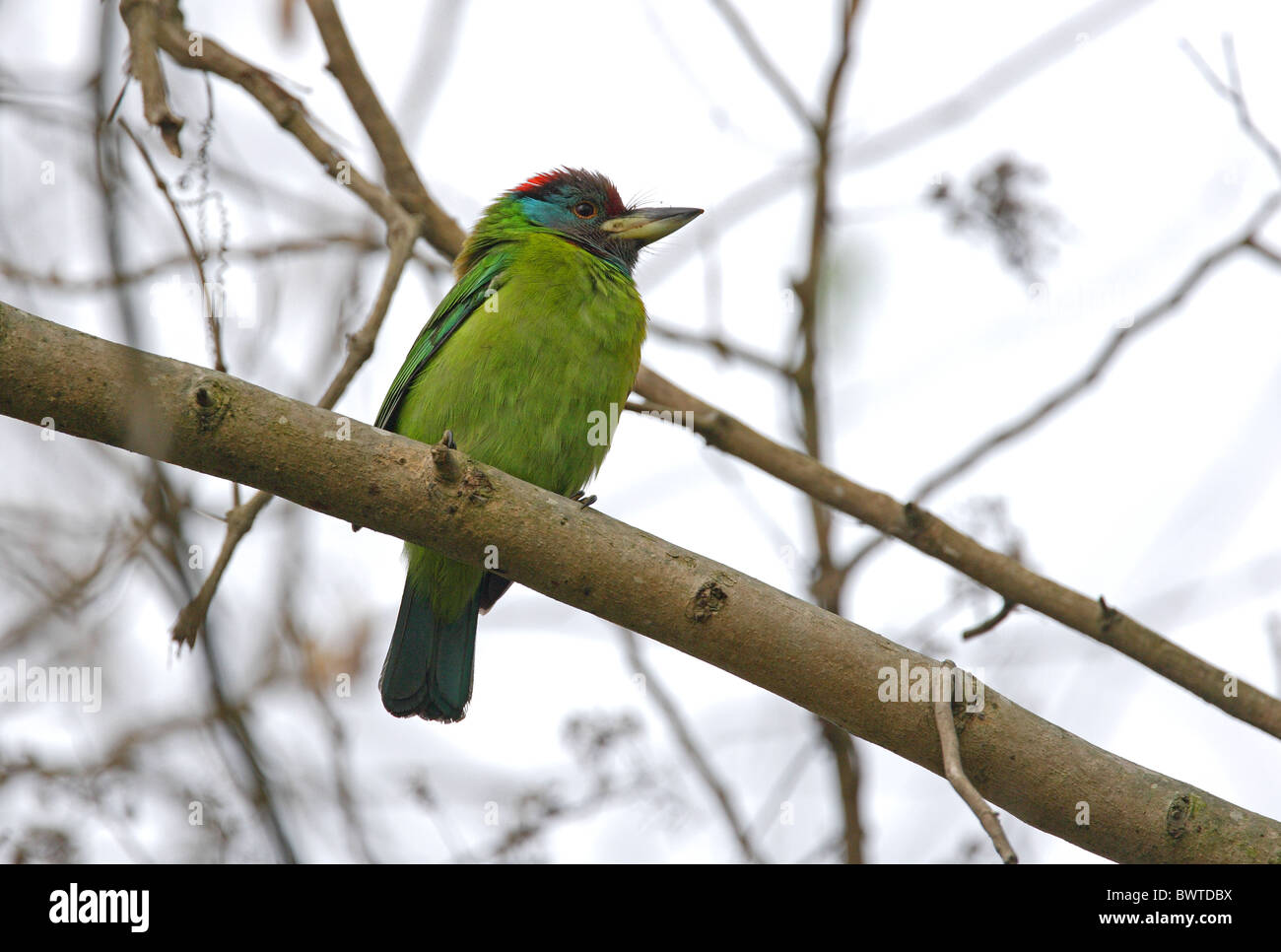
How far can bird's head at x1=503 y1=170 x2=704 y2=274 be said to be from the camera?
4734 mm

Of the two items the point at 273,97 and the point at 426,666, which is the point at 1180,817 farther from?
the point at 273,97

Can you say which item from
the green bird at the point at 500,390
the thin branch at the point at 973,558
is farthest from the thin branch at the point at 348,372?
the thin branch at the point at 973,558

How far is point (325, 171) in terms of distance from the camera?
3.68 metres

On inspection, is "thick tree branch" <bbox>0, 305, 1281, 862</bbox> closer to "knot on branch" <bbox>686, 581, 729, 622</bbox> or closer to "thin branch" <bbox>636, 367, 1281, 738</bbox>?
"knot on branch" <bbox>686, 581, 729, 622</bbox>

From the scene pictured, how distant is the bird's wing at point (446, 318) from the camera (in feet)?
13.5

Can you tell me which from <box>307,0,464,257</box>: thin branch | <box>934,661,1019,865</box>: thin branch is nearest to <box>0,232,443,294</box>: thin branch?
<box>307,0,464,257</box>: thin branch

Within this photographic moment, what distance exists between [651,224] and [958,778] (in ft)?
9.86

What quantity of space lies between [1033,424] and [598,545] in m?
1.76

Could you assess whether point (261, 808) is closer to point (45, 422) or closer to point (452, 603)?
point (45, 422)

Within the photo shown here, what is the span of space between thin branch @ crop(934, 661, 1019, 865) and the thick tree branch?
8 centimetres

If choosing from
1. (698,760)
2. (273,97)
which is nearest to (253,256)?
(273,97)

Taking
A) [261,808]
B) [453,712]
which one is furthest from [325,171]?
[261,808]

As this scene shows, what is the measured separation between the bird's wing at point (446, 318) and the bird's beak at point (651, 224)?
662 millimetres

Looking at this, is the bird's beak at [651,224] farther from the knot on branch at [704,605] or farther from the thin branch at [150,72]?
the knot on branch at [704,605]
